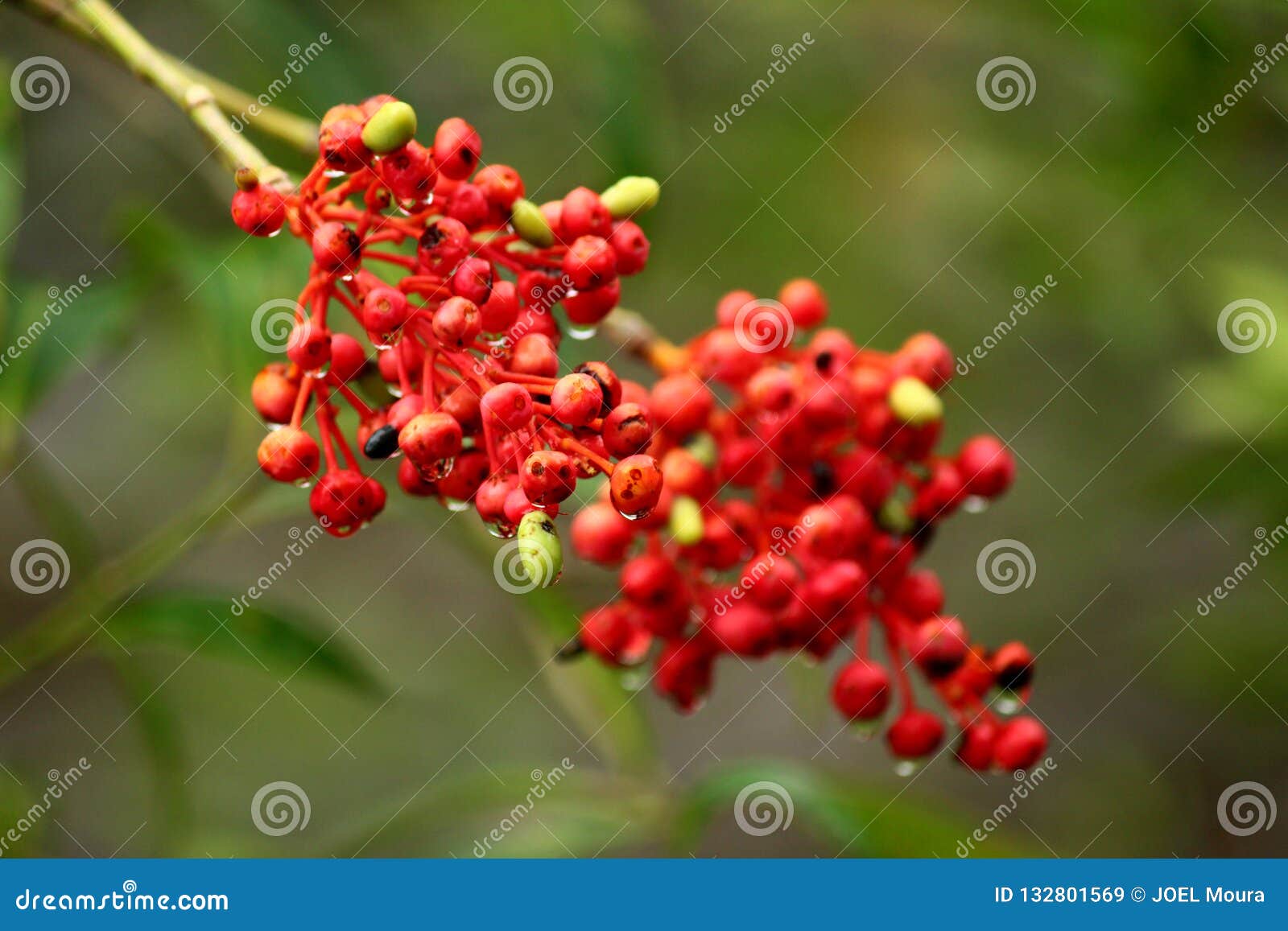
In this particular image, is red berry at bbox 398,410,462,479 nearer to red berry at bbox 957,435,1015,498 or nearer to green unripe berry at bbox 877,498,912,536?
green unripe berry at bbox 877,498,912,536

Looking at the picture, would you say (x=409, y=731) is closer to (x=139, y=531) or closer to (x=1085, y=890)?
(x=139, y=531)

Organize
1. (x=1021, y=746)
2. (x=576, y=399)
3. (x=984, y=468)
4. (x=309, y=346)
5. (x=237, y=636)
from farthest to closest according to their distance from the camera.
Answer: (x=237, y=636) → (x=984, y=468) → (x=1021, y=746) → (x=309, y=346) → (x=576, y=399)

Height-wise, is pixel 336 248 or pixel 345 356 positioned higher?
pixel 336 248

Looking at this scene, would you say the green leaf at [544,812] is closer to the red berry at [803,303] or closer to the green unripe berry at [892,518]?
the green unripe berry at [892,518]

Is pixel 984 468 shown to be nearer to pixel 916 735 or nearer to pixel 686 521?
pixel 916 735

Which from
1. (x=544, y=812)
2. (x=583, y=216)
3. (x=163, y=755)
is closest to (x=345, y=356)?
(x=583, y=216)

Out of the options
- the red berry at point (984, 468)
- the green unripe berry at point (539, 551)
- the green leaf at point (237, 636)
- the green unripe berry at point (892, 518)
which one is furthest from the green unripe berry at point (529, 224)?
the green leaf at point (237, 636)

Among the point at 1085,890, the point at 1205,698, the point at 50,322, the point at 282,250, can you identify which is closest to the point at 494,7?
the point at 282,250

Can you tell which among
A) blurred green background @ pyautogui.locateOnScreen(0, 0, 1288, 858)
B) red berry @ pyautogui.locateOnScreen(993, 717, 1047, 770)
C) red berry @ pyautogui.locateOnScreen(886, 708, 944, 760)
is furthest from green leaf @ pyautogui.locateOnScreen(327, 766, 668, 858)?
red berry @ pyautogui.locateOnScreen(993, 717, 1047, 770)
